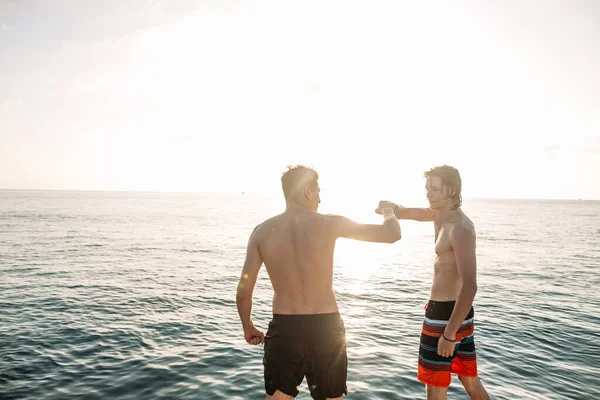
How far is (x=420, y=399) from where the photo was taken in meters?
7.22

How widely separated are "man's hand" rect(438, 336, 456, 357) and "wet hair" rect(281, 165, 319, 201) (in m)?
2.23

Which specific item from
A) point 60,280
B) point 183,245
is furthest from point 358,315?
point 183,245

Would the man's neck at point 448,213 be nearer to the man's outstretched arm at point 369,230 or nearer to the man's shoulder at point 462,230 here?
the man's shoulder at point 462,230

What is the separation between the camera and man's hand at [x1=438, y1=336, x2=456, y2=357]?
14.0 ft

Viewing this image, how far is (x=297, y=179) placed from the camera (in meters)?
3.86

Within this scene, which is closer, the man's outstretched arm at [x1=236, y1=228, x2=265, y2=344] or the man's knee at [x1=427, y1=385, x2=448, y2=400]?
the man's outstretched arm at [x1=236, y1=228, x2=265, y2=344]

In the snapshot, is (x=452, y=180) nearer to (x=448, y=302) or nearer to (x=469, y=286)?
(x=469, y=286)

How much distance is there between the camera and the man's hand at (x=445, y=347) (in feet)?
14.0

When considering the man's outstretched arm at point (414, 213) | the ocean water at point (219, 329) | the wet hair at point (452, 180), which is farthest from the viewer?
the ocean water at point (219, 329)

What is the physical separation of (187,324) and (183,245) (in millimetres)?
21943

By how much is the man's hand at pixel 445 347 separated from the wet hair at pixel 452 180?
147 centimetres

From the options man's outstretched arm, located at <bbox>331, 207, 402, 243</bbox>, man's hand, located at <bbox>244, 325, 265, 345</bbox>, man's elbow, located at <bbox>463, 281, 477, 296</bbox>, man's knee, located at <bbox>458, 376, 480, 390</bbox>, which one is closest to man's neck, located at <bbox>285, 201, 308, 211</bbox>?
man's outstretched arm, located at <bbox>331, 207, 402, 243</bbox>

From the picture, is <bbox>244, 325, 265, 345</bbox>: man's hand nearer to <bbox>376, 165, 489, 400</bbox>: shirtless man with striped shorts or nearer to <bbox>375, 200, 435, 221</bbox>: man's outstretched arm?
<bbox>376, 165, 489, 400</bbox>: shirtless man with striped shorts

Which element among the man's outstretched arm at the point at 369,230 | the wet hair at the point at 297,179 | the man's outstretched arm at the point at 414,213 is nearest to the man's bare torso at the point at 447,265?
the man's outstretched arm at the point at 414,213
